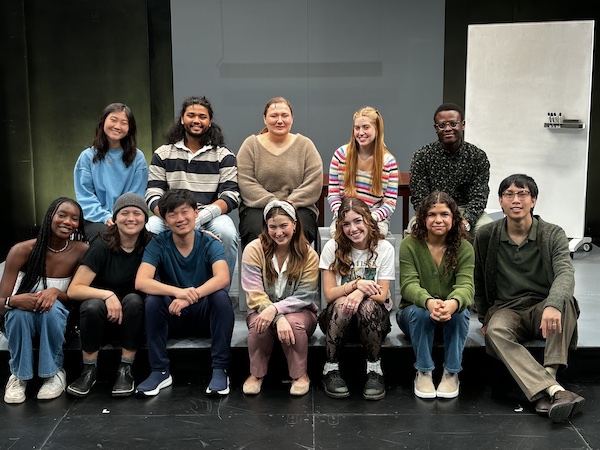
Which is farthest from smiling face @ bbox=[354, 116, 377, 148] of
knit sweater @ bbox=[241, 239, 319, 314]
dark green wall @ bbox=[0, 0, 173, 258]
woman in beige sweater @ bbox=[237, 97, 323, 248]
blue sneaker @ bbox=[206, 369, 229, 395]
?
dark green wall @ bbox=[0, 0, 173, 258]

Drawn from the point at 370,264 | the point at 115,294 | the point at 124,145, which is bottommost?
the point at 115,294

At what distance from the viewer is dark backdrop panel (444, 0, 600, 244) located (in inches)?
218

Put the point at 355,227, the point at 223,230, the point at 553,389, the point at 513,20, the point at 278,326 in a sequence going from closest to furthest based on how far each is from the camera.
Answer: the point at 553,389
the point at 278,326
the point at 355,227
the point at 223,230
the point at 513,20

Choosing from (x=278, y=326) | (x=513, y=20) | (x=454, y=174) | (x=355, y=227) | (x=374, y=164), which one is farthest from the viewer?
(x=513, y=20)

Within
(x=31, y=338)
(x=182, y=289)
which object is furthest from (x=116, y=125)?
(x=31, y=338)

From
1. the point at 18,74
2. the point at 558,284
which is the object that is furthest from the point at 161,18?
the point at 558,284

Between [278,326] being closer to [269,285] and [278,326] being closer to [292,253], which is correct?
[269,285]

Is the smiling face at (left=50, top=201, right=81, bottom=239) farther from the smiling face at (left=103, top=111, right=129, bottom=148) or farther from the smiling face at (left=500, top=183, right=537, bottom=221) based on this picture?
the smiling face at (left=500, top=183, right=537, bottom=221)

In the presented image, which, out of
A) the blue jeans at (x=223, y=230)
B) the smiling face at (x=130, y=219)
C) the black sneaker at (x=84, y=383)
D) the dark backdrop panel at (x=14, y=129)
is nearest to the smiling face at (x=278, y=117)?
the blue jeans at (x=223, y=230)

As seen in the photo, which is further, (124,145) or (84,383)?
(124,145)

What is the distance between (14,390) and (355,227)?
160 centimetres

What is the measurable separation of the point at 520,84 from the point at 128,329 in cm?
331

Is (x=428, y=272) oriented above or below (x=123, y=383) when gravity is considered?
above

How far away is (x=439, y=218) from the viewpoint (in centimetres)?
315
